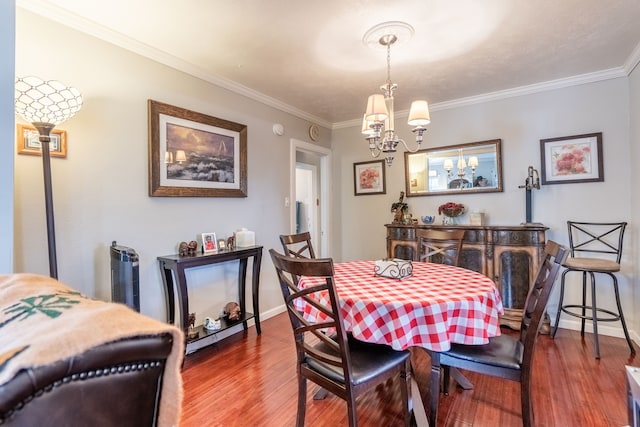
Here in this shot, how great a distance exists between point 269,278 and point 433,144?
248cm

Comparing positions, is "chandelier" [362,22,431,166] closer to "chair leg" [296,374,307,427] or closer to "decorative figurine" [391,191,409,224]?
"chair leg" [296,374,307,427]

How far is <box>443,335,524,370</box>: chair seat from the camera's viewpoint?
4.80 feet

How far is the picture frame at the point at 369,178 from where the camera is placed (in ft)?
13.4

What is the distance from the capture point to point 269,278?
3.50 meters

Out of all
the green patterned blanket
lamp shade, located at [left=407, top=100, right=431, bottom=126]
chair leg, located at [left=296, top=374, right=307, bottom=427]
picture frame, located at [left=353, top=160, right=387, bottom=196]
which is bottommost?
chair leg, located at [left=296, top=374, right=307, bottom=427]

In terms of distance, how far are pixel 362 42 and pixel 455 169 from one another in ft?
6.37

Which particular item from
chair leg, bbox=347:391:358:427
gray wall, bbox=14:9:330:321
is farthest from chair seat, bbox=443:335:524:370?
gray wall, bbox=14:9:330:321

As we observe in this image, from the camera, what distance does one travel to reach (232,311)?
279 centimetres

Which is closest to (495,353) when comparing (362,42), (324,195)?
(362,42)

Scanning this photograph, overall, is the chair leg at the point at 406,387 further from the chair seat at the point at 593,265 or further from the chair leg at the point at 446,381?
the chair seat at the point at 593,265

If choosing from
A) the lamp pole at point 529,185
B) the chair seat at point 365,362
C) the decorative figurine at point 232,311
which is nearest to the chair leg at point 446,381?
the chair seat at point 365,362

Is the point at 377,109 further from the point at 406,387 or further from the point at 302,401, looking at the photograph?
the point at 302,401

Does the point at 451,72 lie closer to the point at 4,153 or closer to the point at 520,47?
the point at 520,47

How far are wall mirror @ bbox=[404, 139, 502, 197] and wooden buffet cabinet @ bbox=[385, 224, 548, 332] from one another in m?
0.60
